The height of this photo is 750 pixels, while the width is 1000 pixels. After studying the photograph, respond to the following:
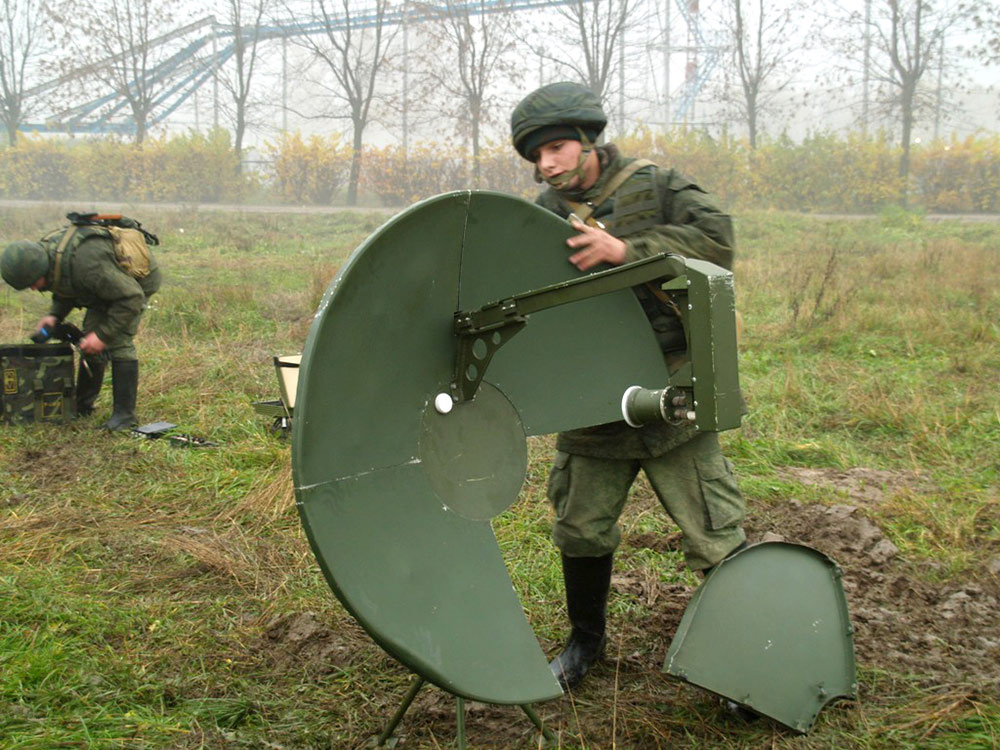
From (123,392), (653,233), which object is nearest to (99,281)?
(123,392)

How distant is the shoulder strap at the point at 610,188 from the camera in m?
2.69

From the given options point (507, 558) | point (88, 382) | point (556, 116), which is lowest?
point (507, 558)

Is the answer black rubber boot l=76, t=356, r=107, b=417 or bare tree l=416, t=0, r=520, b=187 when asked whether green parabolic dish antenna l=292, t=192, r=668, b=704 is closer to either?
black rubber boot l=76, t=356, r=107, b=417

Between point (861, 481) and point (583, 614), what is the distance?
95.8 inches

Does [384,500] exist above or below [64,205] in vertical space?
below

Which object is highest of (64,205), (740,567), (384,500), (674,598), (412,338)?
(64,205)

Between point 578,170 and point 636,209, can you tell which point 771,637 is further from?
point 578,170

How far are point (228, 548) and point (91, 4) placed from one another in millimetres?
24167

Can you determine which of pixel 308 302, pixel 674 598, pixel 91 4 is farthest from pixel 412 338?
pixel 91 4

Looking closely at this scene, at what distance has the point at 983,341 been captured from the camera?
24.3ft

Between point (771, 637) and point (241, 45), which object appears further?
point (241, 45)

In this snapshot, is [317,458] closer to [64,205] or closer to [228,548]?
[228,548]

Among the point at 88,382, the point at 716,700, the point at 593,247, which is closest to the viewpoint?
the point at 593,247

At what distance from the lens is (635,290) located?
9.33 feet
